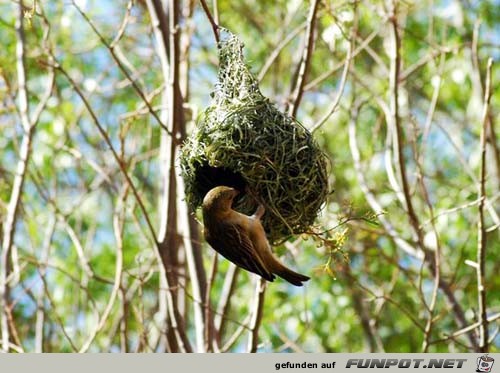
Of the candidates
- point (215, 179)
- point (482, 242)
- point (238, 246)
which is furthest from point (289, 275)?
point (482, 242)

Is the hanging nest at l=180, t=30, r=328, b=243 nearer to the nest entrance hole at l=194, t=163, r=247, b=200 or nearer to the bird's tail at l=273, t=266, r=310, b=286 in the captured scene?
the nest entrance hole at l=194, t=163, r=247, b=200

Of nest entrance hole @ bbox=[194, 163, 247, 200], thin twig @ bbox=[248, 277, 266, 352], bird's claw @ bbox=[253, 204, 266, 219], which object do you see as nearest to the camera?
bird's claw @ bbox=[253, 204, 266, 219]

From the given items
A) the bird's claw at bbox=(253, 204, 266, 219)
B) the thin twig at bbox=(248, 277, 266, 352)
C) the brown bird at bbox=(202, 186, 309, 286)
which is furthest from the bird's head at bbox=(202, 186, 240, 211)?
the thin twig at bbox=(248, 277, 266, 352)

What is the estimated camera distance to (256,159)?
2924 millimetres

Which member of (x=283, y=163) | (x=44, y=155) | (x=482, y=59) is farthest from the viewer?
(x=482, y=59)

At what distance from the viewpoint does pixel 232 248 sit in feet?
8.88

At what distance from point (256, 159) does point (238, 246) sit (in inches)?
13.6

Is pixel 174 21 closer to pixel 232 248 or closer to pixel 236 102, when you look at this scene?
pixel 236 102

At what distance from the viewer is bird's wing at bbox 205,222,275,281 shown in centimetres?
270

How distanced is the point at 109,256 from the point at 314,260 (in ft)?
5.54

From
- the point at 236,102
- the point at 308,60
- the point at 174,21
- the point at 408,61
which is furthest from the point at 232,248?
the point at 408,61

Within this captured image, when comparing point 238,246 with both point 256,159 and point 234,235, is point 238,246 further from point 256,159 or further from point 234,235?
point 256,159

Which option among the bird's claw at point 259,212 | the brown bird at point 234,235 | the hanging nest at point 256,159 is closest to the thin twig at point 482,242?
the hanging nest at point 256,159

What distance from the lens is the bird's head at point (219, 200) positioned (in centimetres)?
273
